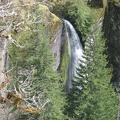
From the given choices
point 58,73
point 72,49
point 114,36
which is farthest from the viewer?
point 114,36

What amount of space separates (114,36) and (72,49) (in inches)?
204

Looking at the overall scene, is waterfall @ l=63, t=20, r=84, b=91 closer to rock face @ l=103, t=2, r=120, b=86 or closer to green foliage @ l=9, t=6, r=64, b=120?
rock face @ l=103, t=2, r=120, b=86

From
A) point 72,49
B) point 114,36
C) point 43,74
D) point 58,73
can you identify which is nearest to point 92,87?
point 58,73

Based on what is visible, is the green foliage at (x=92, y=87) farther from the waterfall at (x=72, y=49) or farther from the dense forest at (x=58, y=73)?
the waterfall at (x=72, y=49)

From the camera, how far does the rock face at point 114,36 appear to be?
1310 inches

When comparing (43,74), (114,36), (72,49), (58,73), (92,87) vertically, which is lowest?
(72,49)

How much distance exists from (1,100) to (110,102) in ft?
68.4

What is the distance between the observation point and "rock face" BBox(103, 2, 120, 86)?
3328 cm

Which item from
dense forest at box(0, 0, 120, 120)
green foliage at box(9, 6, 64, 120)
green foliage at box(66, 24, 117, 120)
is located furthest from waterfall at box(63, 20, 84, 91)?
green foliage at box(9, 6, 64, 120)

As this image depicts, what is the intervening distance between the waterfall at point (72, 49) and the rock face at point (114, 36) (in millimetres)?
4066

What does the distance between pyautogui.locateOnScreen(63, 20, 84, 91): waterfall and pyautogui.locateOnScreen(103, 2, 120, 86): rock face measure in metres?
4.07

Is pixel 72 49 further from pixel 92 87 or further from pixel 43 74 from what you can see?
pixel 43 74

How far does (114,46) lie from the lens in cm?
3366

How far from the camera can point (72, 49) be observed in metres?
31.0
